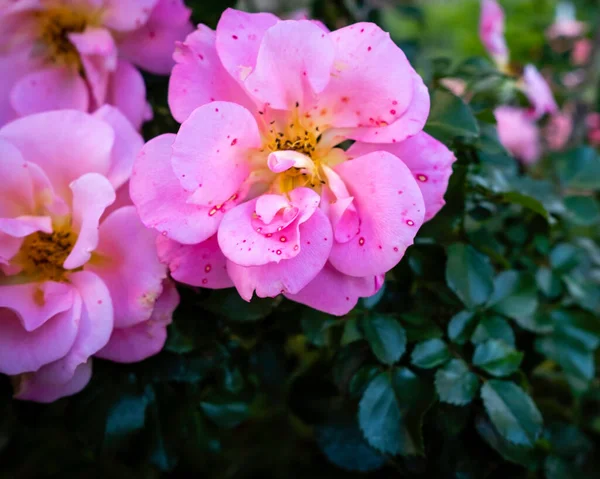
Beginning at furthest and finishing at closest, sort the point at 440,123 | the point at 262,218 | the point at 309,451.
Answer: the point at 309,451 < the point at 440,123 < the point at 262,218

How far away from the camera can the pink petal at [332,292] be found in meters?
0.33

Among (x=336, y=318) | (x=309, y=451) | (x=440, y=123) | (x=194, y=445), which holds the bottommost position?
(x=309, y=451)

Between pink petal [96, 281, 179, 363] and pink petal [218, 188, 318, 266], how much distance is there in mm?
91

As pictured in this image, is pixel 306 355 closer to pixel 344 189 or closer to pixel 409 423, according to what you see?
pixel 409 423

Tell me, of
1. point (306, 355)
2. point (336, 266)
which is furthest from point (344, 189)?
point (306, 355)

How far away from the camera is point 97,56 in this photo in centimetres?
45

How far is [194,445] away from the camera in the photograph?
0.49 metres

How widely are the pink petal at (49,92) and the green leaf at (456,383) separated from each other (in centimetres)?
35

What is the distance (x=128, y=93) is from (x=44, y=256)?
5.7 inches

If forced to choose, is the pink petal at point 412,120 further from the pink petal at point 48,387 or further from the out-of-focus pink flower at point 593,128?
the out-of-focus pink flower at point 593,128

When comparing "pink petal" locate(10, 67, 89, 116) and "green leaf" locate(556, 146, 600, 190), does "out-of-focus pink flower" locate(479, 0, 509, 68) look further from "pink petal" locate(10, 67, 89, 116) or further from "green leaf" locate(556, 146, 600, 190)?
"pink petal" locate(10, 67, 89, 116)

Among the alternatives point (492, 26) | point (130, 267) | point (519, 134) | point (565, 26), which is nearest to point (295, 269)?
point (130, 267)

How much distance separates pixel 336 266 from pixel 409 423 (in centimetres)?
16

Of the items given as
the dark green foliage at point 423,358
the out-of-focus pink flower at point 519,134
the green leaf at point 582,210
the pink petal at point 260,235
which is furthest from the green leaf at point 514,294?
the out-of-focus pink flower at point 519,134
